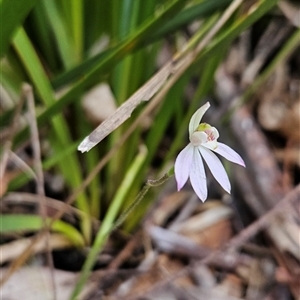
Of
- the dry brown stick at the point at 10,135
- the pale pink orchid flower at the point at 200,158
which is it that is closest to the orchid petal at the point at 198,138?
the pale pink orchid flower at the point at 200,158

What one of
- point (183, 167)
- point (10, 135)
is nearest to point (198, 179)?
point (183, 167)

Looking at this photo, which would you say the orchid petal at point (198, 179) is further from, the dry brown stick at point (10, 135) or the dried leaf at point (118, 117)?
the dry brown stick at point (10, 135)

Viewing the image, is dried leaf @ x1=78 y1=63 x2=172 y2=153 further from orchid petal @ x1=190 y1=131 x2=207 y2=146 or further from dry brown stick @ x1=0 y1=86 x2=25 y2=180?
dry brown stick @ x1=0 y1=86 x2=25 y2=180

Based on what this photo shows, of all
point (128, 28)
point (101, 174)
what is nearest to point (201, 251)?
point (101, 174)

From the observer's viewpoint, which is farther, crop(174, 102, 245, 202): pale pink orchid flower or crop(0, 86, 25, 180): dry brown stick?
crop(0, 86, 25, 180): dry brown stick

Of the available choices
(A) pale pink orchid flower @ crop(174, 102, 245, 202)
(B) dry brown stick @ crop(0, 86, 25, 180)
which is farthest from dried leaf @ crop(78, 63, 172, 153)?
(B) dry brown stick @ crop(0, 86, 25, 180)

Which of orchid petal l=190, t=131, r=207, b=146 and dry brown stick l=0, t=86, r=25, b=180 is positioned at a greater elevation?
dry brown stick l=0, t=86, r=25, b=180

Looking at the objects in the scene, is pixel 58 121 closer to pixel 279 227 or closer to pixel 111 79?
pixel 111 79

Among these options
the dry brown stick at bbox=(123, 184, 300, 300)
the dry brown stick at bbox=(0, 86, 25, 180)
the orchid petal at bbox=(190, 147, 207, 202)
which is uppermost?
the dry brown stick at bbox=(0, 86, 25, 180)

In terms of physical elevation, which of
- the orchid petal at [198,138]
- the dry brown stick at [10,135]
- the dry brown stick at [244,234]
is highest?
the dry brown stick at [10,135]
